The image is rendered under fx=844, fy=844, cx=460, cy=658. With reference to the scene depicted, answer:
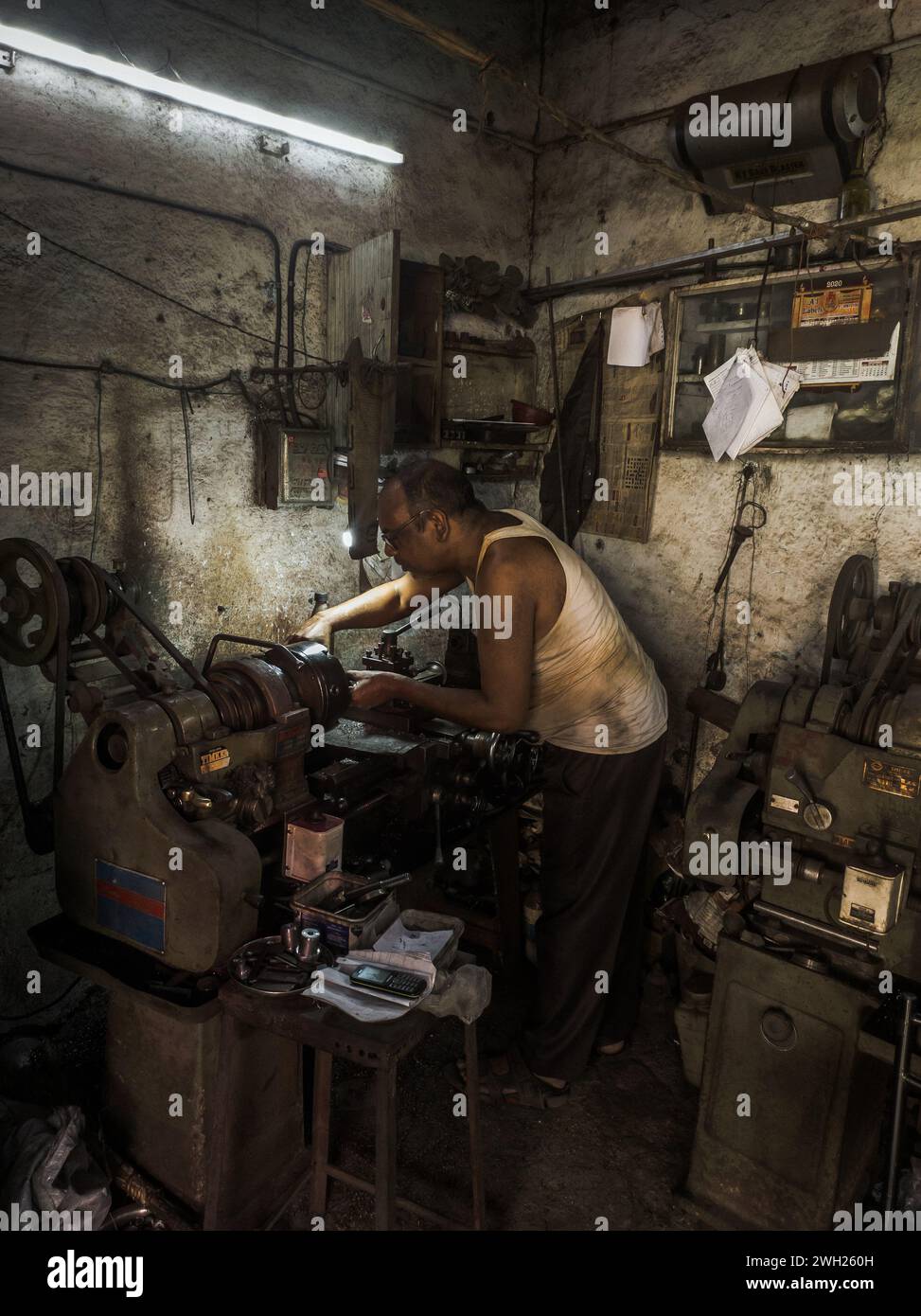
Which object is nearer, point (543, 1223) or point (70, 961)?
point (70, 961)

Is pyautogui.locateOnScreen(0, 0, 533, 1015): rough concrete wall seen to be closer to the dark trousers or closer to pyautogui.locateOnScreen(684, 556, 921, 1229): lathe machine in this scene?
the dark trousers

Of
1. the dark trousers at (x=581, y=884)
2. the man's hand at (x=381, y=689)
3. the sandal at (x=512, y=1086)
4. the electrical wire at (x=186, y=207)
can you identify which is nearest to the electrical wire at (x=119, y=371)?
the electrical wire at (x=186, y=207)

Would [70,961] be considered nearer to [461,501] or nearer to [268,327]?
[461,501]

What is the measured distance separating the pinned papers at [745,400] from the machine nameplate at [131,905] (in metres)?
2.64

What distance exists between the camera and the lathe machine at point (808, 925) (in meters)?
2.06

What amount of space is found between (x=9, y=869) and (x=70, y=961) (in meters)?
0.83

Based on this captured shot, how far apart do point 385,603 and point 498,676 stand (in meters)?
0.78

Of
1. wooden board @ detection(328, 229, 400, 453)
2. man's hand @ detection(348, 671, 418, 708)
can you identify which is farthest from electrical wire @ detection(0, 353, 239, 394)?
man's hand @ detection(348, 671, 418, 708)

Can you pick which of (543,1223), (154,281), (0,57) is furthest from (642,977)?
(0,57)

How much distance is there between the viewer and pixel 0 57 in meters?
2.39

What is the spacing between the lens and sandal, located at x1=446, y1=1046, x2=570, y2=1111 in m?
2.93

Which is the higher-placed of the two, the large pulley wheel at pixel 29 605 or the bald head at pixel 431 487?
the bald head at pixel 431 487

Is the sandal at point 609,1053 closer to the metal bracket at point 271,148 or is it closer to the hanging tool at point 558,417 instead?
the hanging tool at point 558,417

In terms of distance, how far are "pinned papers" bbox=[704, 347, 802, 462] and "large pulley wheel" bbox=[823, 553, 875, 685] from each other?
0.80 m
